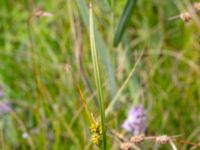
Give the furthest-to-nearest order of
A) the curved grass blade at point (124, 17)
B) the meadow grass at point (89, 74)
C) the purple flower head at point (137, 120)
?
the meadow grass at point (89, 74) < the purple flower head at point (137, 120) < the curved grass blade at point (124, 17)

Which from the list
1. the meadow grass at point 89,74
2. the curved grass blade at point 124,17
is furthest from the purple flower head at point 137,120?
the curved grass blade at point 124,17

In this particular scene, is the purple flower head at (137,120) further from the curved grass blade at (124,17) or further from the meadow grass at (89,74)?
the curved grass blade at (124,17)

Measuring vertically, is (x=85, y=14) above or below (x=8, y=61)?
above

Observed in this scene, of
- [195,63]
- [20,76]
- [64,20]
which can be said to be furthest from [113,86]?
[64,20]

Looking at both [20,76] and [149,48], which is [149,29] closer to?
[149,48]

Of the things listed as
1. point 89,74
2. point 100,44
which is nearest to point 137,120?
point 100,44

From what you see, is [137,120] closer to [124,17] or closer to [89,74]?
[124,17]

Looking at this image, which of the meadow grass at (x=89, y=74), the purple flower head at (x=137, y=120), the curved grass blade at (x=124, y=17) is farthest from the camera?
the meadow grass at (x=89, y=74)

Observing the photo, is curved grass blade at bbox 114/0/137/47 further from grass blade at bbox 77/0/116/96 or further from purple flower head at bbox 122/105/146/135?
purple flower head at bbox 122/105/146/135

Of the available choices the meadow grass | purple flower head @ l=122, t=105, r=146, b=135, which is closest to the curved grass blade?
the meadow grass
